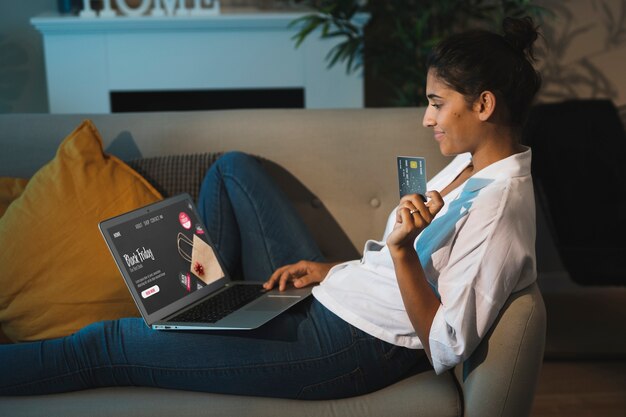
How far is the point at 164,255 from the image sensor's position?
1.68 m

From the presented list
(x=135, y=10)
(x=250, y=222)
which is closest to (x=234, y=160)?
(x=250, y=222)

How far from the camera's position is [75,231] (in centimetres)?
184

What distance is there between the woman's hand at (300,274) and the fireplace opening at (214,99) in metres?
2.00

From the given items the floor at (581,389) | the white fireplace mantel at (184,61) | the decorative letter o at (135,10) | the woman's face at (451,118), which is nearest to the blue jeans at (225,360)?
the woman's face at (451,118)

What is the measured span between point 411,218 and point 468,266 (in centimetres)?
13

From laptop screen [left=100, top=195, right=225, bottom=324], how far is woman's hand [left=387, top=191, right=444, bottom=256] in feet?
1.79

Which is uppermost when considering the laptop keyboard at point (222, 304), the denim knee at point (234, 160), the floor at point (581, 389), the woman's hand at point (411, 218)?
the woman's hand at point (411, 218)

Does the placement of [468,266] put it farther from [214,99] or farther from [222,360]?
[214,99]

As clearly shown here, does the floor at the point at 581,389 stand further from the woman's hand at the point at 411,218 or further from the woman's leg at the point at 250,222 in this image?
the woman's hand at the point at 411,218

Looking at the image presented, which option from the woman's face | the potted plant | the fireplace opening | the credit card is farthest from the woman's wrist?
the fireplace opening

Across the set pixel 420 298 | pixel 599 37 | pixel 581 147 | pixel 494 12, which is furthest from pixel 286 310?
pixel 599 37

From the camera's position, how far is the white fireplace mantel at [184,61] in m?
3.50

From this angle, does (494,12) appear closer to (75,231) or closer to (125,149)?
(125,149)

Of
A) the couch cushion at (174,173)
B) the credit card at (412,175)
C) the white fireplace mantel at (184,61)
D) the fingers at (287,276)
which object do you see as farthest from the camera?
the white fireplace mantel at (184,61)
